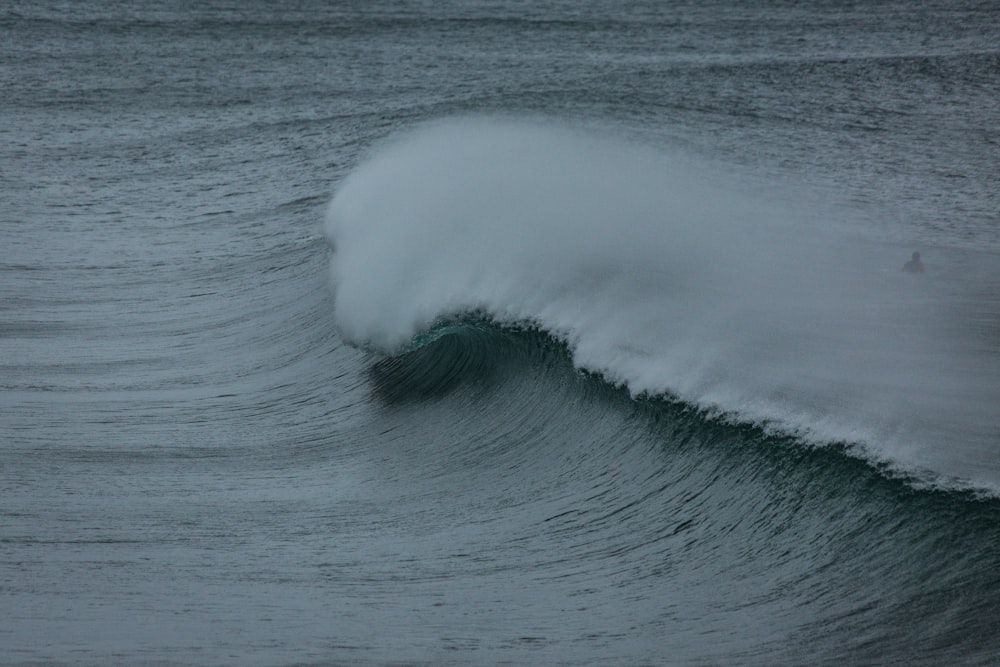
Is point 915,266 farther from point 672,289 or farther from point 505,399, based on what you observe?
point 505,399

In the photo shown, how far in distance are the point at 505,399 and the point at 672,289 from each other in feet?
5.58

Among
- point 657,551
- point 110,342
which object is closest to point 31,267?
point 110,342

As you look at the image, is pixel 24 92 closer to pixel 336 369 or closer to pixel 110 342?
pixel 110 342

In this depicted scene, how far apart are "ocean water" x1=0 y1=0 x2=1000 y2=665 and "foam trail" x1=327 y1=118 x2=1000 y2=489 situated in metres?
0.04

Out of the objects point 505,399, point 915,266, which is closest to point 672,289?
point 505,399

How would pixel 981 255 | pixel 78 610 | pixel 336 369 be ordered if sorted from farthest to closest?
1. pixel 981 255
2. pixel 336 369
3. pixel 78 610

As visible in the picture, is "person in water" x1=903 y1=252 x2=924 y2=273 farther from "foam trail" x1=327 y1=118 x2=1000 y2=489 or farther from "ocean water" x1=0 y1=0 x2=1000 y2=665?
"ocean water" x1=0 y1=0 x2=1000 y2=665

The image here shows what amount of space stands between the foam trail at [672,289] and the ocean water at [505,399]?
0.14ft

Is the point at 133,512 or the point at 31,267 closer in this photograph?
the point at 133,512

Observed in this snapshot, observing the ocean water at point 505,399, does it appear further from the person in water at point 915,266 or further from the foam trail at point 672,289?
the person in water at point 915,266

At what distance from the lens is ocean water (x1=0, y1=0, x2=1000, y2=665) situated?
571cm

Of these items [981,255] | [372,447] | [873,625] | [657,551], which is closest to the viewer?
[873,625]

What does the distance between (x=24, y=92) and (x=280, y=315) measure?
1670 cm

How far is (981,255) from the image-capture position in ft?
41.7
